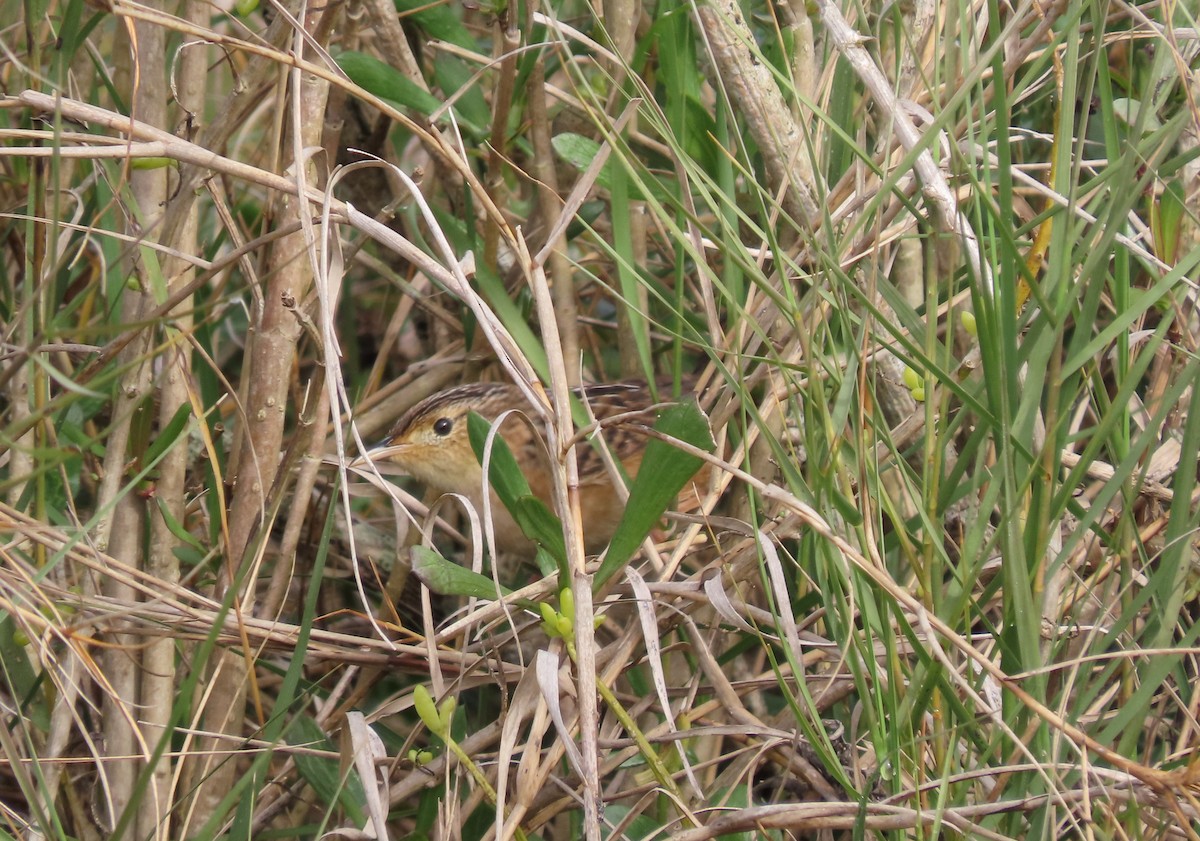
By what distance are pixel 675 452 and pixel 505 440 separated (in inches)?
53.8

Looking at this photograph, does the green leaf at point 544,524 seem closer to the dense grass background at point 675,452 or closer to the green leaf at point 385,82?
the dense grass background at point 675,452

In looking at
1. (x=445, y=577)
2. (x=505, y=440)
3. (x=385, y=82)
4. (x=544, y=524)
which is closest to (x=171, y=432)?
(x=445, y=577)

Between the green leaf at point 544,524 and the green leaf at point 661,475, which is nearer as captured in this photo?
the green leaf at point 661,475

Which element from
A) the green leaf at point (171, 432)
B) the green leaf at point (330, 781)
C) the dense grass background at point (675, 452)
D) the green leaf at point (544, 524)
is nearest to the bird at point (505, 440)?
the dense grass background at point (675, 452)

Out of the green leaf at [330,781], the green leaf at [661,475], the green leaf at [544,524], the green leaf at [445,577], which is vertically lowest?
the green leaf at [330,781]

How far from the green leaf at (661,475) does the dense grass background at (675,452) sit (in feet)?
0.09

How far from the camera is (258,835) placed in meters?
2.32

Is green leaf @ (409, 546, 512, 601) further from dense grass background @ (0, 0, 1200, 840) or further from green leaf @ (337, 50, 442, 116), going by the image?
green leaf @ (337, 50, 442, 116)

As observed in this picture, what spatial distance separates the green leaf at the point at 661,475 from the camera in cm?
173

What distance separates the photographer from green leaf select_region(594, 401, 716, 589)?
1.73 meters

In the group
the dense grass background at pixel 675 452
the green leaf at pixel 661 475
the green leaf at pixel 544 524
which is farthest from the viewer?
the green leaf at pixel 544 524

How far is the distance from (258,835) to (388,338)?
1302 millimetres

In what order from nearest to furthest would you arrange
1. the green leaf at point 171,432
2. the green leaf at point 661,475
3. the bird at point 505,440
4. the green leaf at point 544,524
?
the green leaf at point 661,475 < the green leaf at point 544,524 < the green leaf at point 171,432 < the bird at point 505,440

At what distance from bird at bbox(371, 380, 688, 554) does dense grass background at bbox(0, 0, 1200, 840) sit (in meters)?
0.14
